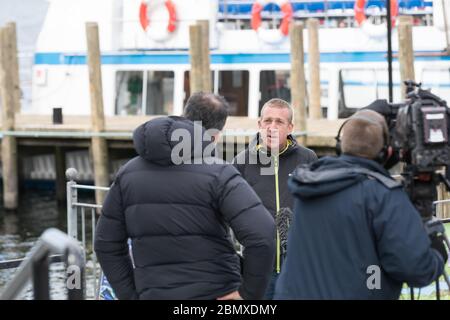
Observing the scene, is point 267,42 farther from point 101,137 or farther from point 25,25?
point 25,25

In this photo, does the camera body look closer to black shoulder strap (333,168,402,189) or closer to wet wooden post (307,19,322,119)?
black shoulder strap (333,168,402,189)

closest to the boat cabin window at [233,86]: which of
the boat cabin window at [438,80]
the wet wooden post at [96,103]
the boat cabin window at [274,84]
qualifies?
the boat cabin window at [274,84]

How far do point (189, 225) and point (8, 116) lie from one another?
1636 centimetres

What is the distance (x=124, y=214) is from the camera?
5246mm

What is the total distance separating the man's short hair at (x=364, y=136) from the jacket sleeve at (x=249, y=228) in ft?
1.94

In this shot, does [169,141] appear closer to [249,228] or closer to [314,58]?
[249,228]

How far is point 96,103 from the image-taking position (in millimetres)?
19547

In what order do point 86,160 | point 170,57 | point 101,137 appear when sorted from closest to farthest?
point 101,137 → point 86,160 → point 170,57

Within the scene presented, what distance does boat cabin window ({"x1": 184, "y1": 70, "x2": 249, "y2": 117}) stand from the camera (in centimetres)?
2416

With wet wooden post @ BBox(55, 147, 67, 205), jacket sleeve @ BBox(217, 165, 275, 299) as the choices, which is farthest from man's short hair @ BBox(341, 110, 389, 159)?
wet wooden post @ BBox(55, 147, 67, 205)

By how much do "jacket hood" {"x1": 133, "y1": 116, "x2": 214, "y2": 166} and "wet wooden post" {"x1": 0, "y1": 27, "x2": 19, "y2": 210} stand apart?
1607cm

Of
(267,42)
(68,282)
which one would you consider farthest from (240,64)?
(68,282)

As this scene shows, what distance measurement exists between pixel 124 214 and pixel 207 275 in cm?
55

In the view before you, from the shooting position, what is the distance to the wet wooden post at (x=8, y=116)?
20.8 m
